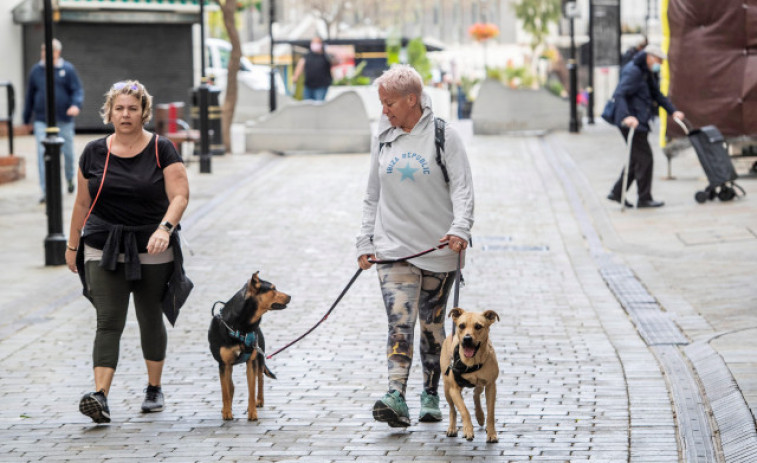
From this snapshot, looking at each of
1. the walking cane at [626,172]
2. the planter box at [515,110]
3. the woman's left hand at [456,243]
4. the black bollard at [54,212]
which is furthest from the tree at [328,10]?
the woman's left hand at [456,243]

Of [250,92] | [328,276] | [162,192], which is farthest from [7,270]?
[250,92]

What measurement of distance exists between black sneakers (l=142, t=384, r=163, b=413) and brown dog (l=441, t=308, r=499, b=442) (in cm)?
161

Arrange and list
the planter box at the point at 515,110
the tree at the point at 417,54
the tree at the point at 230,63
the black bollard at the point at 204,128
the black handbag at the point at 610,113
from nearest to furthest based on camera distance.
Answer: the black handbag at the point at 610,113 → the black bollard at the point at 204,128 → the tree at the point at 230,63 → the planter box at the point at 515,110 → the tree at the point at 417,54

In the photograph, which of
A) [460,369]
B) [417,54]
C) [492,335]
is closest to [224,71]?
[417,54]

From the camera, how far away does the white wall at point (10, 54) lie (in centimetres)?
2942

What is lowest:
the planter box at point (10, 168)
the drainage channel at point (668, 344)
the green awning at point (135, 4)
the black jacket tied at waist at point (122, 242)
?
the drainage channel at point (668, 344)

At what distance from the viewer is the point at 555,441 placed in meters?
6.38

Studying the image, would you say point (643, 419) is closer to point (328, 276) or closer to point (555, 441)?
point (555, 441)

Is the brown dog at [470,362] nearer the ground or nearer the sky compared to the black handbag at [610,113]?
nearer the ground

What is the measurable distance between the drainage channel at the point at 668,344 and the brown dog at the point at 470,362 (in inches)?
36.1

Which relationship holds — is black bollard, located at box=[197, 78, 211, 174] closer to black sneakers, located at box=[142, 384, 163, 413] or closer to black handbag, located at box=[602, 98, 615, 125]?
black handbag, located at box=[602, 98, 615, 125]

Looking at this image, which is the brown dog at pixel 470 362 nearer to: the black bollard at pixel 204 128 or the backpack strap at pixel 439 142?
the backpack strap at pixel 439 142

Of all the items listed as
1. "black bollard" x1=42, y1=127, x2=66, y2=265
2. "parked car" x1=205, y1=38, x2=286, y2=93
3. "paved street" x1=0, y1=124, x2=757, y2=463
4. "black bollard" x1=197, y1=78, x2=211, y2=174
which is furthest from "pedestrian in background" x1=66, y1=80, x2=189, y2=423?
"parked car" x1=205, y1=38, x2=286, y2=93

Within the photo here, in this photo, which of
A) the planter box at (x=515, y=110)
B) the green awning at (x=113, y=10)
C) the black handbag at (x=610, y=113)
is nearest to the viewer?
the black handbag at (x=610, y=113)
